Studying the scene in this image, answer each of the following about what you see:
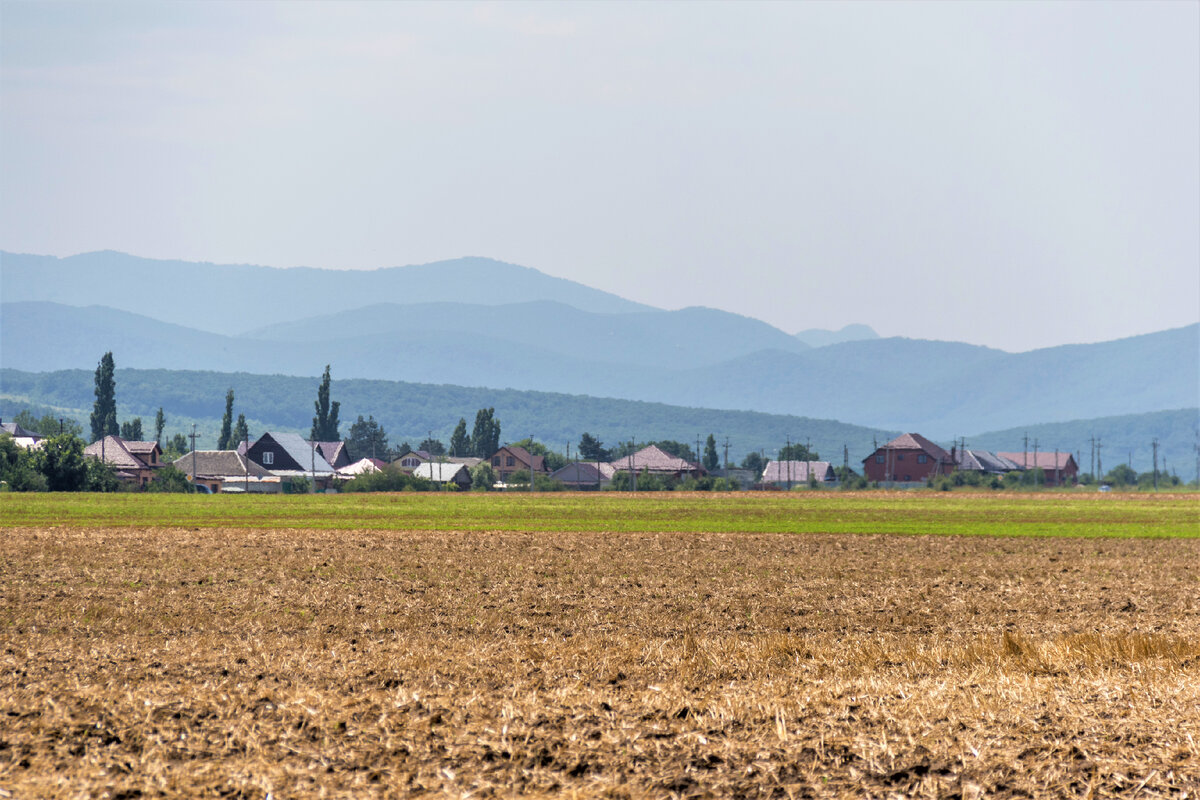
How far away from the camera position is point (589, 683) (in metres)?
18.0

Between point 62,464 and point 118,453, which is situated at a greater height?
point 118,453

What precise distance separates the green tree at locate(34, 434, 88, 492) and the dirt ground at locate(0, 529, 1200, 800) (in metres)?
90.5

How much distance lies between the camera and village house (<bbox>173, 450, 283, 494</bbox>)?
584 feet

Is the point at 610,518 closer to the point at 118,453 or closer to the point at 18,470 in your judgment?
the point at 18,470

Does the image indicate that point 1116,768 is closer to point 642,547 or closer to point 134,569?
point 134,569

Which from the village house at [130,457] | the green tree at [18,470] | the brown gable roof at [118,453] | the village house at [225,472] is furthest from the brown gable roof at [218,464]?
the green tree at [18,470]

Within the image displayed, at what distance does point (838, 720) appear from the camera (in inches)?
594

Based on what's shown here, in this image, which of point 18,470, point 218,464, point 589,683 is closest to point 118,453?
point 218,464

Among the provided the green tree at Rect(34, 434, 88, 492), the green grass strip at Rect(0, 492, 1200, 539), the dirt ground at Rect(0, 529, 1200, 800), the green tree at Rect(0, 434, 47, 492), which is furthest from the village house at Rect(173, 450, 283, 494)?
the dirt ground at Rect(0, 529, 1200, 800)

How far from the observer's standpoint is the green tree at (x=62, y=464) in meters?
120

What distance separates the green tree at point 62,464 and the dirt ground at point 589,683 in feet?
297

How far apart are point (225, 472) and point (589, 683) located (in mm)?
171874

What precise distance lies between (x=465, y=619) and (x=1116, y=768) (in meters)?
16.4

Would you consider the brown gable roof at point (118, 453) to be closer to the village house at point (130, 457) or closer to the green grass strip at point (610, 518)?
the village house at point (130, 457)
